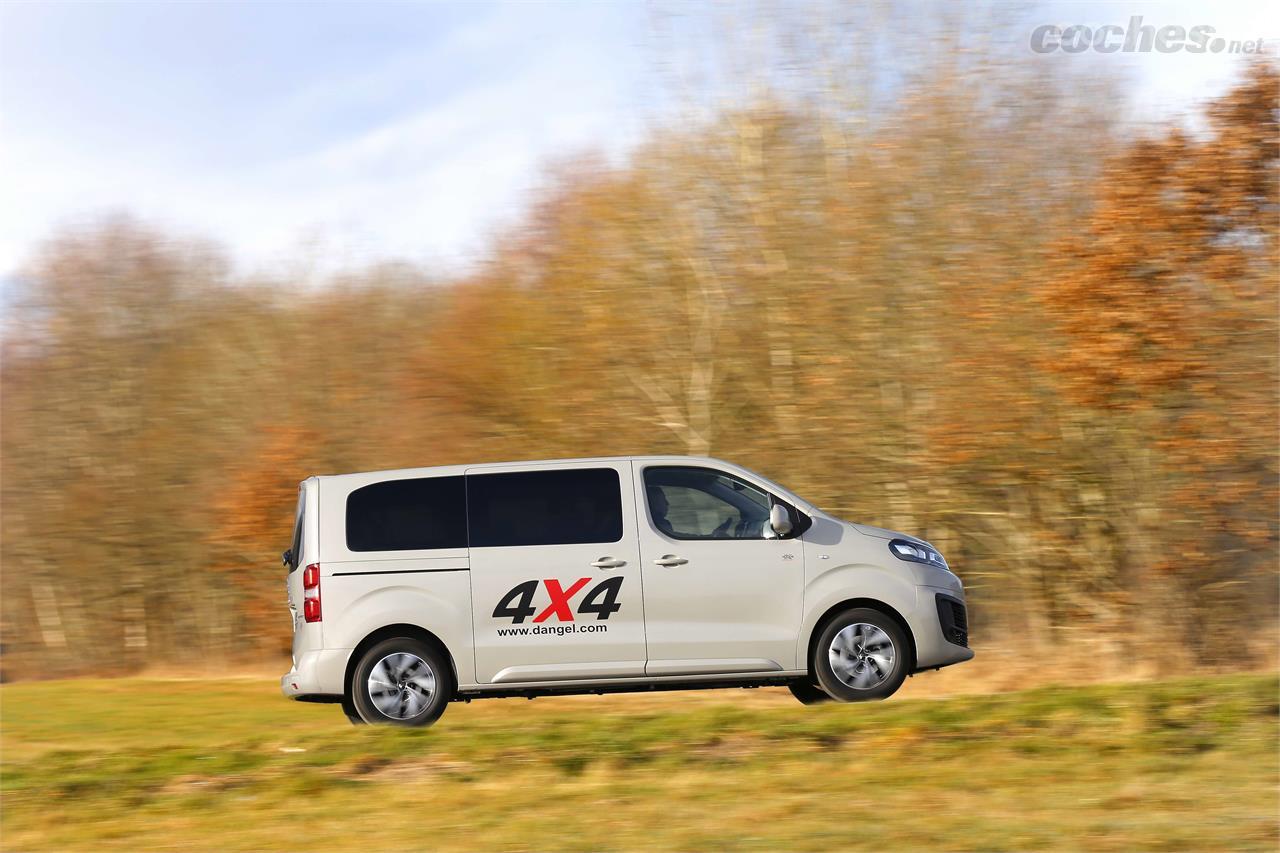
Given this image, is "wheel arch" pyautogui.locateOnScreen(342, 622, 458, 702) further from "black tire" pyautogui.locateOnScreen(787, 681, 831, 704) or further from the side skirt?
"black tire" pyautogui.locateOnScreen(787, 681, 831, 704)

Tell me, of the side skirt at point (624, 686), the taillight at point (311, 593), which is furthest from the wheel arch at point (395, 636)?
the taillight at point (311, 593)

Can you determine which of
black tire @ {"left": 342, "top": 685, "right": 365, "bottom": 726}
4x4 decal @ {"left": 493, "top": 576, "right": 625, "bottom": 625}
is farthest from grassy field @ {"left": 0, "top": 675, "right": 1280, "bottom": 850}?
4x4 decal @ {"left": 493, "top": 576, "right": 625, "bottom": 625}

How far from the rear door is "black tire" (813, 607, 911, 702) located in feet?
4.29

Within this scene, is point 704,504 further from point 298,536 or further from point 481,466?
point 298,536

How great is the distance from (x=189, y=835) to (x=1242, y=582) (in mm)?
14745

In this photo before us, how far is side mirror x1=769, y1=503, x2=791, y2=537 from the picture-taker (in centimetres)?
965

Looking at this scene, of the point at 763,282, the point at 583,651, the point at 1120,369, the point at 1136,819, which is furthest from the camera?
the point at 763,282

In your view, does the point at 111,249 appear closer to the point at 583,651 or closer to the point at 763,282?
the point at 763,282

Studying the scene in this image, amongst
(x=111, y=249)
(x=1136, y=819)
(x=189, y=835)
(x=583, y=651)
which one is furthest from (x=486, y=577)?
(x=111, y=249)

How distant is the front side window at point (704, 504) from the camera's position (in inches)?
388

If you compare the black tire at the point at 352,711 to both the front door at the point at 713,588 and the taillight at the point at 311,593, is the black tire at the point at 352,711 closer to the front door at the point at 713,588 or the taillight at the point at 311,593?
the taillight at the point at 311,593

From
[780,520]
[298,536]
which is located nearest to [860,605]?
[780,520]

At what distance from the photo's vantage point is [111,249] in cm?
3161

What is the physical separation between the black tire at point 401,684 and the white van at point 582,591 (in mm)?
11
